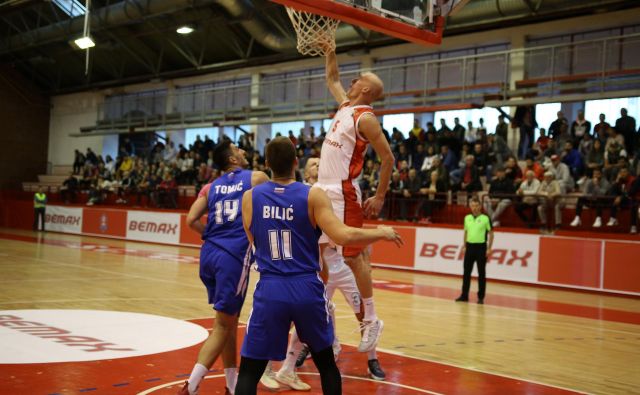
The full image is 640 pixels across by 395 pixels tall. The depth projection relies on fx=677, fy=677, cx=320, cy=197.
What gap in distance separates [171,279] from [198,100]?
19.3 metres

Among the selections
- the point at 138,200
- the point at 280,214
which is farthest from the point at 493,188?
the point at 138,200

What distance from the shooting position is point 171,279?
13641mm

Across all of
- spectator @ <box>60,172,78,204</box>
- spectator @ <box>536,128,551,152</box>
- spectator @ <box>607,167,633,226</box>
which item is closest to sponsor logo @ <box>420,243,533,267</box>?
spectator @ <box>607,167,633,226</box>

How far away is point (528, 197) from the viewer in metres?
16.4

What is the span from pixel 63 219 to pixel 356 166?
25321 mm

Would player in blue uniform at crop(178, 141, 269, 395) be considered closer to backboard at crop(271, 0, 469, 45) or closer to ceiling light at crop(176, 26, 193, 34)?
backboard at crop(271, 0, 469, 45)

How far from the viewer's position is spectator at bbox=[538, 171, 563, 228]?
52.6 feet

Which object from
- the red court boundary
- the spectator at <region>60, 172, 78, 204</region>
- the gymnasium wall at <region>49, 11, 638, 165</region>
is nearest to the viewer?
the red court boundary

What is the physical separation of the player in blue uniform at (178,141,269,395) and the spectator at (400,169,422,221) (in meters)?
13.3

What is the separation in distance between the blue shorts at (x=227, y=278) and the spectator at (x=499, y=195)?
1265 centimetres

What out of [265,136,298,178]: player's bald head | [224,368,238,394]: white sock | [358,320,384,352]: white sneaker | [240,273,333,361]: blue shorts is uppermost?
[265,136,298,178]: player's bald head

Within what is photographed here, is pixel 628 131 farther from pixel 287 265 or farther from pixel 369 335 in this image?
pixel 287 265

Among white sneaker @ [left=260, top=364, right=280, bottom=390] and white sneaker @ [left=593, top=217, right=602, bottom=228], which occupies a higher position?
white sneaker @ [left=593, top=217, right=602, bottom=228]

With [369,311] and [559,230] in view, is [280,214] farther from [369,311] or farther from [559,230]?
[559,230]
